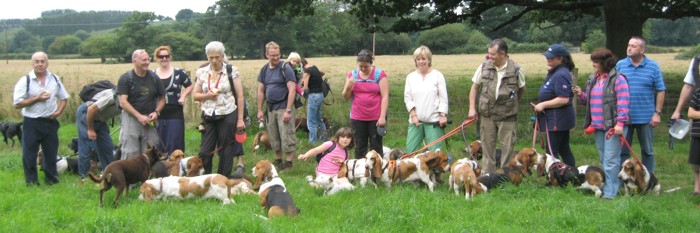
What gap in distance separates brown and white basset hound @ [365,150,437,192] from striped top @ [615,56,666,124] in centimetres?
220

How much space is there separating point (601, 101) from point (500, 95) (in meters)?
1.03

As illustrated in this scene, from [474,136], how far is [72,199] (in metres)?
7.16

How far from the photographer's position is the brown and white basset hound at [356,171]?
7.13 m

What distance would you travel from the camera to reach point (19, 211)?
5.97 meters

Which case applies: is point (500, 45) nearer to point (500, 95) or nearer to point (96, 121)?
point (500, 95)

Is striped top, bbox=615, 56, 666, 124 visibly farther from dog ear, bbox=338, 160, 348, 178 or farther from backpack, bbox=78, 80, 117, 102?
backpack, bbox=78, 80, 117, 102

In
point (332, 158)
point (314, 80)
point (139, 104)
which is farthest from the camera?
point (314, 80)

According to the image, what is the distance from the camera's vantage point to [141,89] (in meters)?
7.30

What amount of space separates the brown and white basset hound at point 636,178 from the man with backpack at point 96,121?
5686mm

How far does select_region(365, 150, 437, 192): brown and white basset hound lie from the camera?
23.2 ft

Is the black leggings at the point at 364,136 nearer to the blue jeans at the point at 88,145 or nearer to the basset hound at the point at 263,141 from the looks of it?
the basset hound at the point at 263,141

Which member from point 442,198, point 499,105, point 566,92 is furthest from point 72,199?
point 566,92

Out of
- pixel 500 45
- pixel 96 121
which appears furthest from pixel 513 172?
pixel 96 121

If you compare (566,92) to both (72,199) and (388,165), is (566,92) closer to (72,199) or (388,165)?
(388,165)
